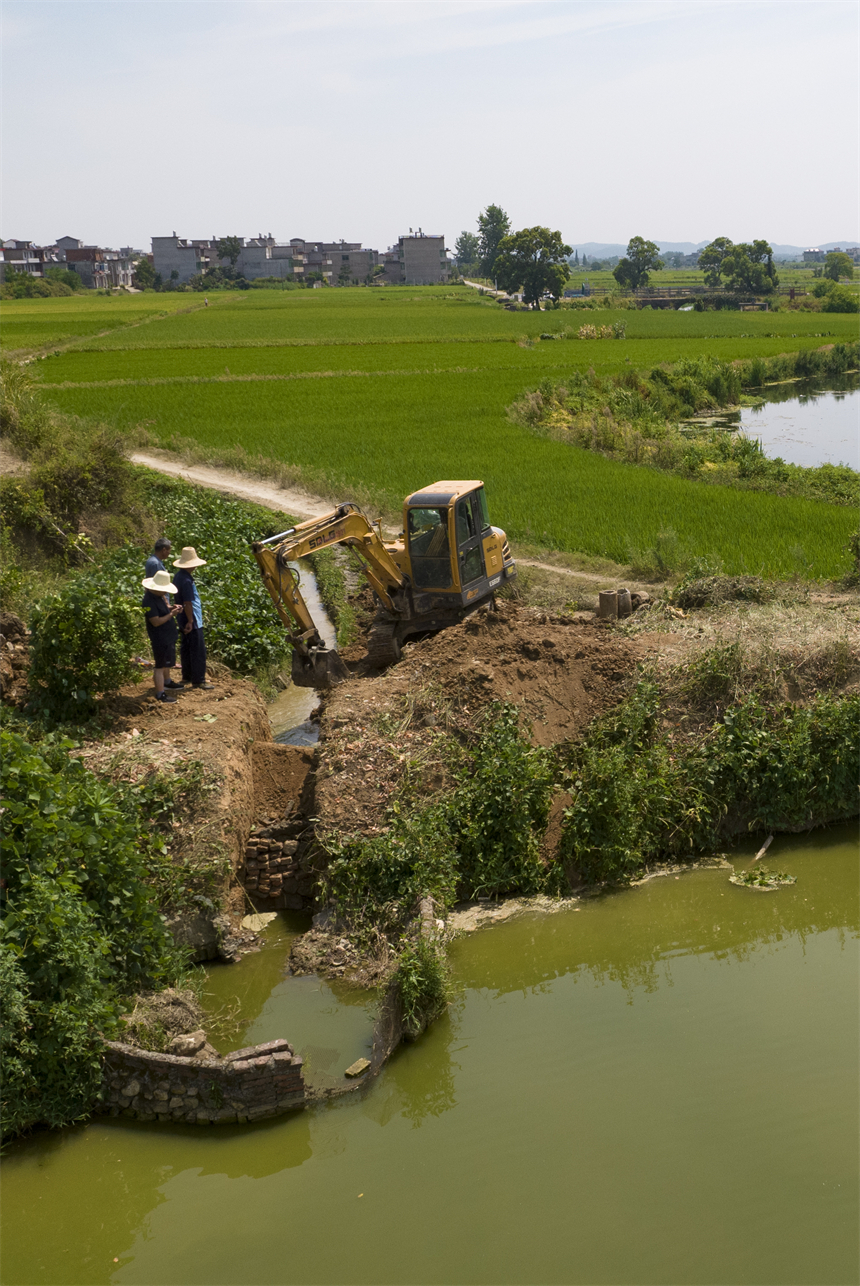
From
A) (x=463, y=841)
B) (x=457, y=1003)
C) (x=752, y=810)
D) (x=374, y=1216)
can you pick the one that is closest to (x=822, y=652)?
(x=752, y=810)

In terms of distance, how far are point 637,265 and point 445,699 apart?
4330 inches

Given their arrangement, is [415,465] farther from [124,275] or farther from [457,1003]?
[124,275]

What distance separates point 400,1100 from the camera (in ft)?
22.3

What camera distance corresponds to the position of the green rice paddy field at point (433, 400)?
18.8 metres

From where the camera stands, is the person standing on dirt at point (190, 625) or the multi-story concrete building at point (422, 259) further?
the multi-story concrete building at point (422, 259)

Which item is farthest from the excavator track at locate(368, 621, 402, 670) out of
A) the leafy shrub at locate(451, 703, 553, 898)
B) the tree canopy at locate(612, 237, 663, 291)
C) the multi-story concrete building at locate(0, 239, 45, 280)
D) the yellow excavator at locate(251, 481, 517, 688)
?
the multi-story concrete building at locate(0, 239, 45, 280)

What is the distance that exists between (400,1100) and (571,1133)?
1.21m

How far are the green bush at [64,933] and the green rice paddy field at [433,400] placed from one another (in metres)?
11.2

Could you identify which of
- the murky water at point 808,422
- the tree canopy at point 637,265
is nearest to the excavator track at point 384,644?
the murky water at point 808,422

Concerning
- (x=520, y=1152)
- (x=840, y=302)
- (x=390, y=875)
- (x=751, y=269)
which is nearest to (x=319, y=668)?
(x=390, y=875)

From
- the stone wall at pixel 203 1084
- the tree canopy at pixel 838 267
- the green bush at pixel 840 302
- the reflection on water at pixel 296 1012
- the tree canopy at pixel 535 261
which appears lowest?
the reflection on water at pixel 296 1012

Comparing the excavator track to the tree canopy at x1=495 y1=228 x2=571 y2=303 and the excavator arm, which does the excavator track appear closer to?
the excavator arm

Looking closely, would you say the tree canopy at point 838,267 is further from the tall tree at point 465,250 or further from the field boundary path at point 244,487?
the field boundary path at point 244,487

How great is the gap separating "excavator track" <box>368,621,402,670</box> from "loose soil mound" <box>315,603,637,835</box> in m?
0.67
